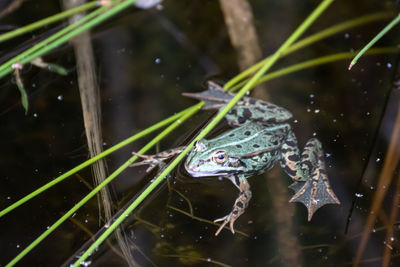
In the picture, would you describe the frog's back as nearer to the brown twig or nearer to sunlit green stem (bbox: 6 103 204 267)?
sunlit green stem (bbox: 6 103 204 267)

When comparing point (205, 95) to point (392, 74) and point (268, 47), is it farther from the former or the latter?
point (392, 74)

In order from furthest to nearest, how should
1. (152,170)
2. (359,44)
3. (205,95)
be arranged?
(359,44) < (205,95) < (152,170)

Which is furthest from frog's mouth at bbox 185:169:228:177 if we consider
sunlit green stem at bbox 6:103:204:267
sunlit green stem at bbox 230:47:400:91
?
sunlit green stem at bbox 230:47:400:91

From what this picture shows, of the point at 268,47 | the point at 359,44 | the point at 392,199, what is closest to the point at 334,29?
the point at 359,44

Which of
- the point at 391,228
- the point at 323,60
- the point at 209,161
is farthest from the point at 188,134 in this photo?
the point at 391,228

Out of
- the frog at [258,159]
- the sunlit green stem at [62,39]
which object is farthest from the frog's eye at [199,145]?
the sunlit green stem at [62,39]

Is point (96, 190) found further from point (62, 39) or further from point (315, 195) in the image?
point (315, 195)

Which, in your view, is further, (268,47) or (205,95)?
(268,47)
